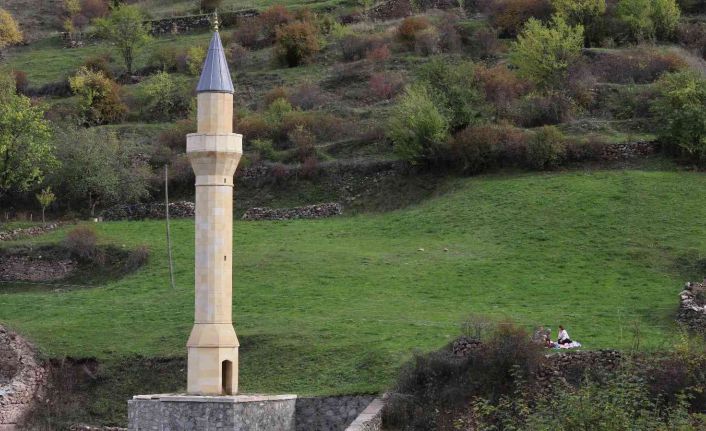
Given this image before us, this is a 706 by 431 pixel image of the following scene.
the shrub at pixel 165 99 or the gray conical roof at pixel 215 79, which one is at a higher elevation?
the gray conical roof at pixel 215 79

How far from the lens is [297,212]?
62094 mm

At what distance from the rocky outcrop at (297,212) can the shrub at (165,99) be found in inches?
702

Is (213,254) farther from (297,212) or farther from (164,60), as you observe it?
(164,60)

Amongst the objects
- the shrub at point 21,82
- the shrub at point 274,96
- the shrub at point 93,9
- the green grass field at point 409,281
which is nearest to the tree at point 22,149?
the green grass field at point 409,281

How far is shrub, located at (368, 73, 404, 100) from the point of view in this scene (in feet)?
254

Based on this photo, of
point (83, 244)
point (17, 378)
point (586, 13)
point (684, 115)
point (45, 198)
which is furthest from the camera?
point (586, 13)

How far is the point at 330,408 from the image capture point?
42125 mm

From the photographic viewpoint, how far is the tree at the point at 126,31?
90.2 metres

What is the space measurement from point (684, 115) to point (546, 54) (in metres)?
13.1

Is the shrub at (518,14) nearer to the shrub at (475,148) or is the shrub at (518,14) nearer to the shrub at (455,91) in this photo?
the shrub at (455,91)

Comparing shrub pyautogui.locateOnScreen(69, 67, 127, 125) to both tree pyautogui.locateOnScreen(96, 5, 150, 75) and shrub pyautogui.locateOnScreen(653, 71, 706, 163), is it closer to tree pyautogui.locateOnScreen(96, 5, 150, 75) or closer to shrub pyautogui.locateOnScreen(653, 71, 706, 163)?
tree pyautogui.locateOnScreen(96, 5, 150, 75)

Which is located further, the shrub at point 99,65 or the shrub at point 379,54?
the shrub at point 99,65

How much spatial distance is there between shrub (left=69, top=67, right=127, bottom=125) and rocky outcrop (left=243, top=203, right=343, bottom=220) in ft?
60.5

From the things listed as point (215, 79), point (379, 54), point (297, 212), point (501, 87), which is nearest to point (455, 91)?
point (501, 87)
